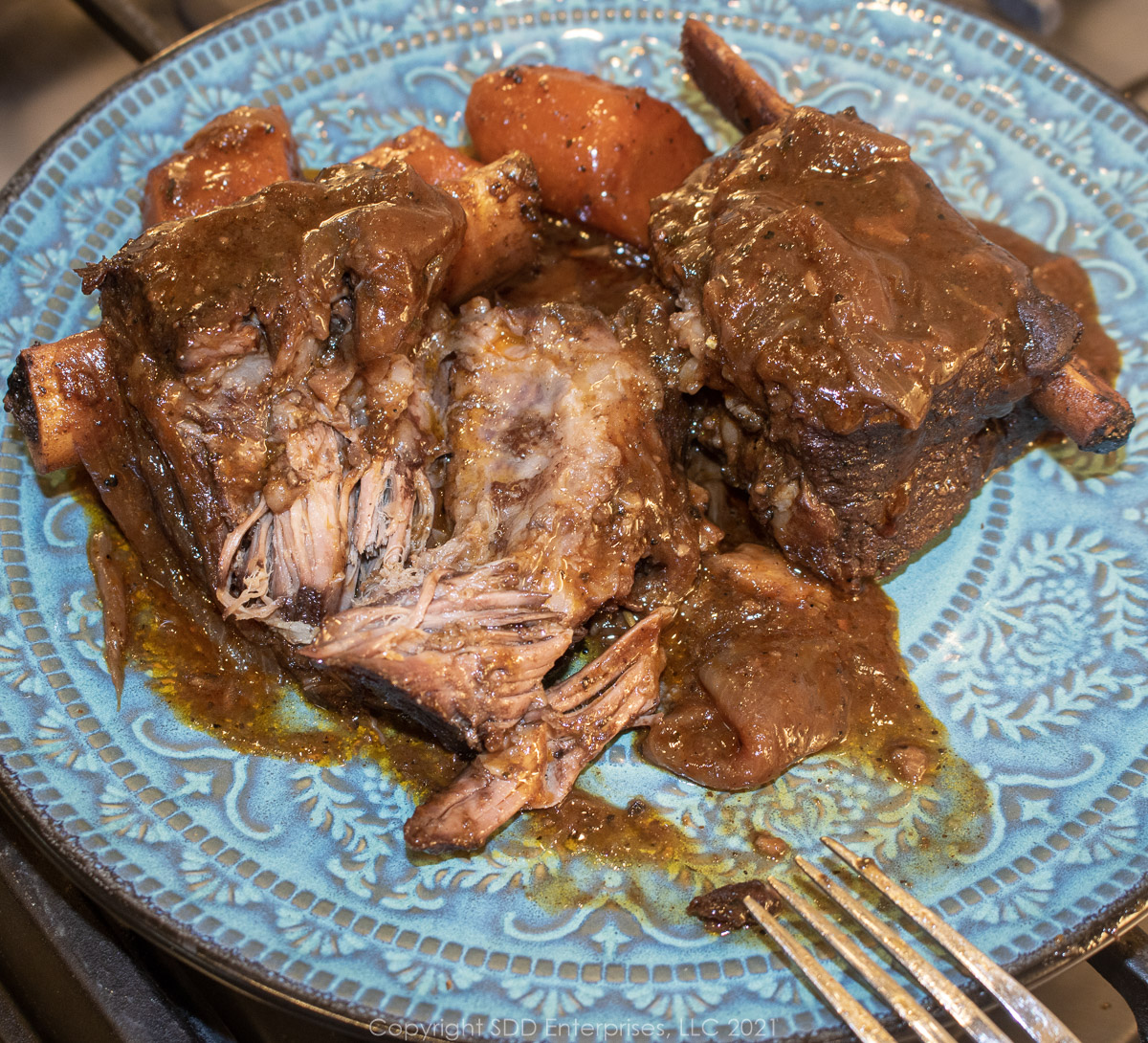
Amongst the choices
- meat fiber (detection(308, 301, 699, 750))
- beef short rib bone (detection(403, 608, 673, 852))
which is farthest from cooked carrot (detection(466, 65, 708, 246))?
beef short rib bone (detection(403, 608, 673, 852))

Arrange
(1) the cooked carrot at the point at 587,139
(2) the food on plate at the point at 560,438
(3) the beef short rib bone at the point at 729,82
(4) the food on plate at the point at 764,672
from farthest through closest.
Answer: (1) the cooked carrot at the point at 587,139 < (3) the beef short rib bone at the point at 729,82 < (4) the food on plate at the point at 764,672 < (2) the food on plate at the point at 560,438

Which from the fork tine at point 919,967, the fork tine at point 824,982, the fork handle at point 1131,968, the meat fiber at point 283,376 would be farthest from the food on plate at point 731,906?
the meat fiber at point 283,376

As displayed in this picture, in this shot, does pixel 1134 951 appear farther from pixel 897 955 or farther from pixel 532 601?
pixel 532 601

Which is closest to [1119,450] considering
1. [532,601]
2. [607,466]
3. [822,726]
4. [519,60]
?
[822,726]

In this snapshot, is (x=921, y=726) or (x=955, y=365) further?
(x=921, y=726)

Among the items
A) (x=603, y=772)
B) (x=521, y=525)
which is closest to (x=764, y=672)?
(x=603, y=772)

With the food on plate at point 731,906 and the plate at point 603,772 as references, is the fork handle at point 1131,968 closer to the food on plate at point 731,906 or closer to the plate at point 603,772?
the plate at point 603,772
